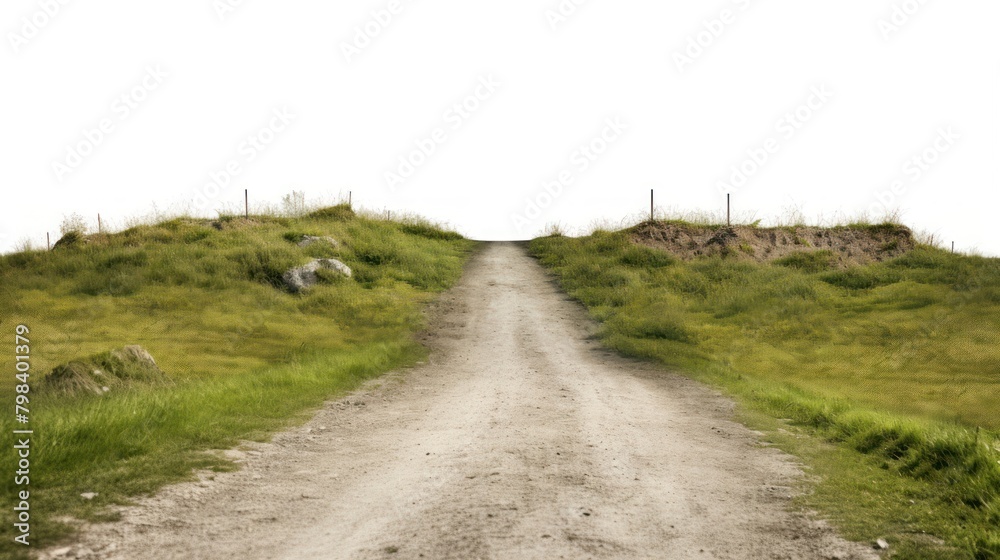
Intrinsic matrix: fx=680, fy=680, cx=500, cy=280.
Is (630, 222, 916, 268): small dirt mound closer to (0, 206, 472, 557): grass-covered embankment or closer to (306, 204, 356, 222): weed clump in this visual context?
(0, 206, 472, 557): grass-covered embankment

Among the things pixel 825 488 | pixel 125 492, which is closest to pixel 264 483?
pixel 125 492

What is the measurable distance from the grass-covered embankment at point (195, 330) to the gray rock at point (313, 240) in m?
0.50

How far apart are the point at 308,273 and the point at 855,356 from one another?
53.7 ft

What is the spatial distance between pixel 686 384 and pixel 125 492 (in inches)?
376

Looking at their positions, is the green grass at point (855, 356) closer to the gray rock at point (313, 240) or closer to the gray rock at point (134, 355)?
the gray rock at point (313, 240)

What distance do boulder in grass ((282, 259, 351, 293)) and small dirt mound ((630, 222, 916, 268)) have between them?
13.5 metres

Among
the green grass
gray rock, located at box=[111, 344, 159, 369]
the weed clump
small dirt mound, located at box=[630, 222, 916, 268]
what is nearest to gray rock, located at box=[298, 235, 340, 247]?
the weed clump

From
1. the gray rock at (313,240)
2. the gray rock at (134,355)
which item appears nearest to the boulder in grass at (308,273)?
the gray rock at (313,240)

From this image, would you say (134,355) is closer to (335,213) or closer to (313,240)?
(313,240)

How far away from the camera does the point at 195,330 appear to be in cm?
1712

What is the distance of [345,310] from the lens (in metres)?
19.6

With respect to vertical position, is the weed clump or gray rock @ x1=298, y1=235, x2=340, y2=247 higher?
the weed clump

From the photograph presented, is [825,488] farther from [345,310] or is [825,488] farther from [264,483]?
[345,310]

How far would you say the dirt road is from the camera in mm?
5055
